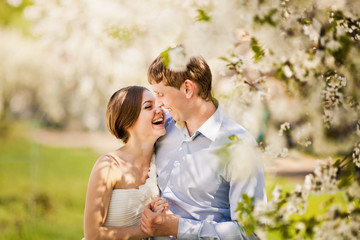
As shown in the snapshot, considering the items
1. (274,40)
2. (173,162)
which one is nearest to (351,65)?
(274,40)

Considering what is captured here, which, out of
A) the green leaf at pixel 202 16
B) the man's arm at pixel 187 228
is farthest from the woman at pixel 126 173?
the green leaf at pixel 202 16

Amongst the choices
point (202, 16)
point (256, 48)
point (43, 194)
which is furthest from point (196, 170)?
point (43, 194)

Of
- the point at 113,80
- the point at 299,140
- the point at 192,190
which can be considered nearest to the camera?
the point at 299,140

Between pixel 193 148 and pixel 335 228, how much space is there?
40.2 inches

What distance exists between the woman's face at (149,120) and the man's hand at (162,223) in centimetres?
49

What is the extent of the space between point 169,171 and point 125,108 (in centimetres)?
45

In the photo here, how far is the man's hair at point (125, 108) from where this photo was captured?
2531 mm

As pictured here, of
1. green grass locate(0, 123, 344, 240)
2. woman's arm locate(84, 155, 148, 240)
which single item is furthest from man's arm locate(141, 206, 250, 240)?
green grass locate(0, 123, 344, 240)

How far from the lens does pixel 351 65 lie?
63.7 inches

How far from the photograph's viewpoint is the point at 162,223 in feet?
7.15

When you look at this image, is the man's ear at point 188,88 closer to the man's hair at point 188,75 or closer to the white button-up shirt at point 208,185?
the man's hair at point 188,75

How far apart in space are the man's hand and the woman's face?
0.49 meters

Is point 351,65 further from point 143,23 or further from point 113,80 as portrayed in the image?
point 113,80

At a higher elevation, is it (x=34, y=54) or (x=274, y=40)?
(x=34, y=54)
